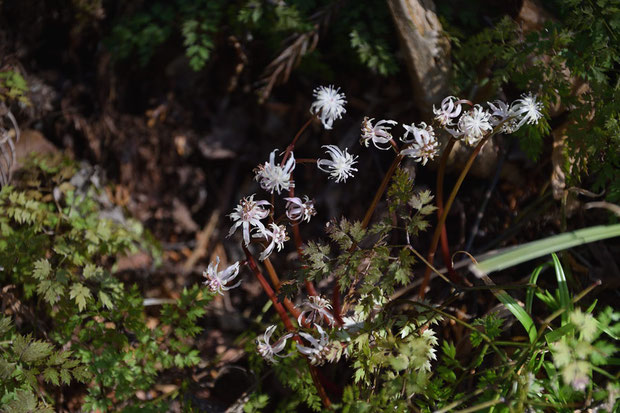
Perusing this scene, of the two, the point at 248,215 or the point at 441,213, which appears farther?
the point at 441,213

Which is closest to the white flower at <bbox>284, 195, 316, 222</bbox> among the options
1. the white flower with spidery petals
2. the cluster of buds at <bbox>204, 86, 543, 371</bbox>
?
the cluster of buds at <bbox>204, 86, 543, 371</bbox>

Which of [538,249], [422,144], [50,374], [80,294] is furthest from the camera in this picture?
[80,294]

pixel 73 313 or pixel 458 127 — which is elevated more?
pixel 458 127

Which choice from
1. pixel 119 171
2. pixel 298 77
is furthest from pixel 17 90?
pixel 298 77

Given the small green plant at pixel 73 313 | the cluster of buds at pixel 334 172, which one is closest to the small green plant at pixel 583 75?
the cluster of buds at pixel 334 172

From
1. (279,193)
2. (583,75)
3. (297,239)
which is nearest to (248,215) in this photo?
(279,193)

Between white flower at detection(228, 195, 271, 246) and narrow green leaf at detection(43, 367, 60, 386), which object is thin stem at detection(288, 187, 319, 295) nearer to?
white flower at detection(228, 195, 271, 246)

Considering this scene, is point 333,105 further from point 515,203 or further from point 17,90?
point 17,90

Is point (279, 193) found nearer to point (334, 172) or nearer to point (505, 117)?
point (334, 172)

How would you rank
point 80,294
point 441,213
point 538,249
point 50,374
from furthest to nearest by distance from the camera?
point 80,294 < point 441,213 < point 50,374 < point 538,249

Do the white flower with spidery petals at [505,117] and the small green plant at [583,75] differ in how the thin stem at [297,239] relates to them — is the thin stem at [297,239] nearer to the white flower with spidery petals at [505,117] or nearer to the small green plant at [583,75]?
the white flower with spidery petals at [505,117]

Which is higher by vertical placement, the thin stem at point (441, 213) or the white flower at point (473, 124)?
the white flower at point (473, 124)
